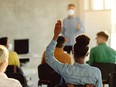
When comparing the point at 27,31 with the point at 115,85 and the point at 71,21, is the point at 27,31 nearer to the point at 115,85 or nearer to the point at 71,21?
the point at 71,21

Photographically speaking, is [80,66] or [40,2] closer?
[80,66]

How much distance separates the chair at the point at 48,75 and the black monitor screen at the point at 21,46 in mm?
3186

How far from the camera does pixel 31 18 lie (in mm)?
10820

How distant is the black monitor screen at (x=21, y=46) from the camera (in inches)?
381

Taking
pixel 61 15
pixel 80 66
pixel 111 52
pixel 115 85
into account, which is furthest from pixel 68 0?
pixel 80 66

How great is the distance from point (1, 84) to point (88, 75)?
945 millimetres

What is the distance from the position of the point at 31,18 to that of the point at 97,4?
204 cm

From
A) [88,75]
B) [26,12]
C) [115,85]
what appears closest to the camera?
[88,75]

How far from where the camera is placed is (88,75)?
12.1 ft

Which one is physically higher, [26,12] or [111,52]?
[26,12]

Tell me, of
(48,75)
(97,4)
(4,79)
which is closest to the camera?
(4,79)

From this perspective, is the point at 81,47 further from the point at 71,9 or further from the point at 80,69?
the point at 71,9

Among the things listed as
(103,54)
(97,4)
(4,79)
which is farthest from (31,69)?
(4,79)

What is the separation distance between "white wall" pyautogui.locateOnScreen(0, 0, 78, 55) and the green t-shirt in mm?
4652
